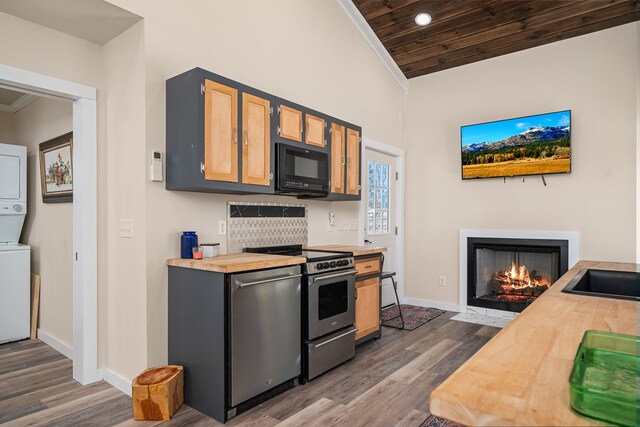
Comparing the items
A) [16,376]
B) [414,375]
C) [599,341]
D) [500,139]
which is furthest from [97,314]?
[500,139]

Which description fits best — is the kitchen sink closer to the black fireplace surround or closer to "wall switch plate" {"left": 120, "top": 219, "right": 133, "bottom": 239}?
the black fireplace surround

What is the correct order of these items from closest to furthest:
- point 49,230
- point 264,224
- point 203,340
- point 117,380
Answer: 1. point 203,340
2. point 117,380
3. point 264,224
4. point 49,230

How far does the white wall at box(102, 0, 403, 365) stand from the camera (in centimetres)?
266

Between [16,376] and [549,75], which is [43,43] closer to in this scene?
[16,376]

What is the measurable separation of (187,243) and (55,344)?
209 cm

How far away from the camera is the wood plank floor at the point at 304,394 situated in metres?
2.37

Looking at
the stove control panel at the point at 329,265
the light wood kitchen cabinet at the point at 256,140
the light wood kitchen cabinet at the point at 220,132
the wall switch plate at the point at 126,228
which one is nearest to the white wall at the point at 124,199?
the wall switch plate at the point at 126,228

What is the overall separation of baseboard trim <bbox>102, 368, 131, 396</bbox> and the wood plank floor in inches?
1.4

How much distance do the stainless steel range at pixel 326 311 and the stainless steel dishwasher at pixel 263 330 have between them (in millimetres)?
100

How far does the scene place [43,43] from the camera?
2701 millimetres

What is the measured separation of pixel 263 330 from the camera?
8.38 feet

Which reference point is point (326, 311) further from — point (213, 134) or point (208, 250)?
point (213, 134)

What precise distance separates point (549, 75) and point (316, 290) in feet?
12.1

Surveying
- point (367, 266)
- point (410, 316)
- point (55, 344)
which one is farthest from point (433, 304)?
point (55, 344)
